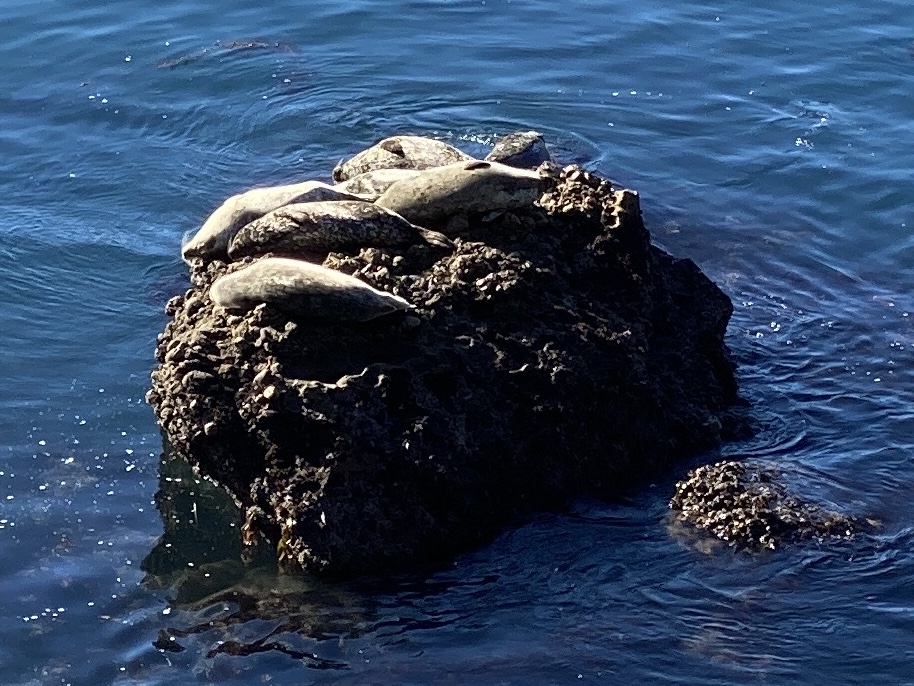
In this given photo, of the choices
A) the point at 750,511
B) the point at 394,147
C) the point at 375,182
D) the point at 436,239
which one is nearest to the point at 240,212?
the point at 375,182

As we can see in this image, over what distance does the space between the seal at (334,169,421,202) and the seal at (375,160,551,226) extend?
0.69 m

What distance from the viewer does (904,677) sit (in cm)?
621

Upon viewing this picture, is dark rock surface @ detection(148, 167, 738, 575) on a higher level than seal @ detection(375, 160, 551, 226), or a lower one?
lower

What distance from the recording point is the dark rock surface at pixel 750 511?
7141mm

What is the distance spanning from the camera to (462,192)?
7.82 m

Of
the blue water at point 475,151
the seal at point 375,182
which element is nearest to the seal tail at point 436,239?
the seal at point 375,182

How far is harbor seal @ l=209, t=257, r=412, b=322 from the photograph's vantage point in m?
7.09

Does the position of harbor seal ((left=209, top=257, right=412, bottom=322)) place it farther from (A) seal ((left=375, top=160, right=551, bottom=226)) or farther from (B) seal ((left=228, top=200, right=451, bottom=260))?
(A) seal ((left=375, top=160, right=551, bottom=226))

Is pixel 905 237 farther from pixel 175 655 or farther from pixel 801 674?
pixel 175 655

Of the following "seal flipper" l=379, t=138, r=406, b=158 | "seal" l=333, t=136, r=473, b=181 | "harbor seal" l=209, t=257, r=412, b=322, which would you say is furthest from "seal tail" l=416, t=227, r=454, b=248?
"seal flipper" l=379, t=138, r=406, b=158

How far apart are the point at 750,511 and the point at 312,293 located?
8.21 feet

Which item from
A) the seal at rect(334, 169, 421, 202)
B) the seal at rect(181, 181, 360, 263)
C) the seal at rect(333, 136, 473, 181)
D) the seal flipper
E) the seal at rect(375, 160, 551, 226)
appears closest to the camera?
the seal at rect(375, 160, 551, 226)

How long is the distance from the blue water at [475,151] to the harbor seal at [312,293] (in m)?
1.30

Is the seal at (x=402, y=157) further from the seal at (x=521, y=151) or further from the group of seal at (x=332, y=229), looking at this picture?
the group of seal at (x=332, y=229)
